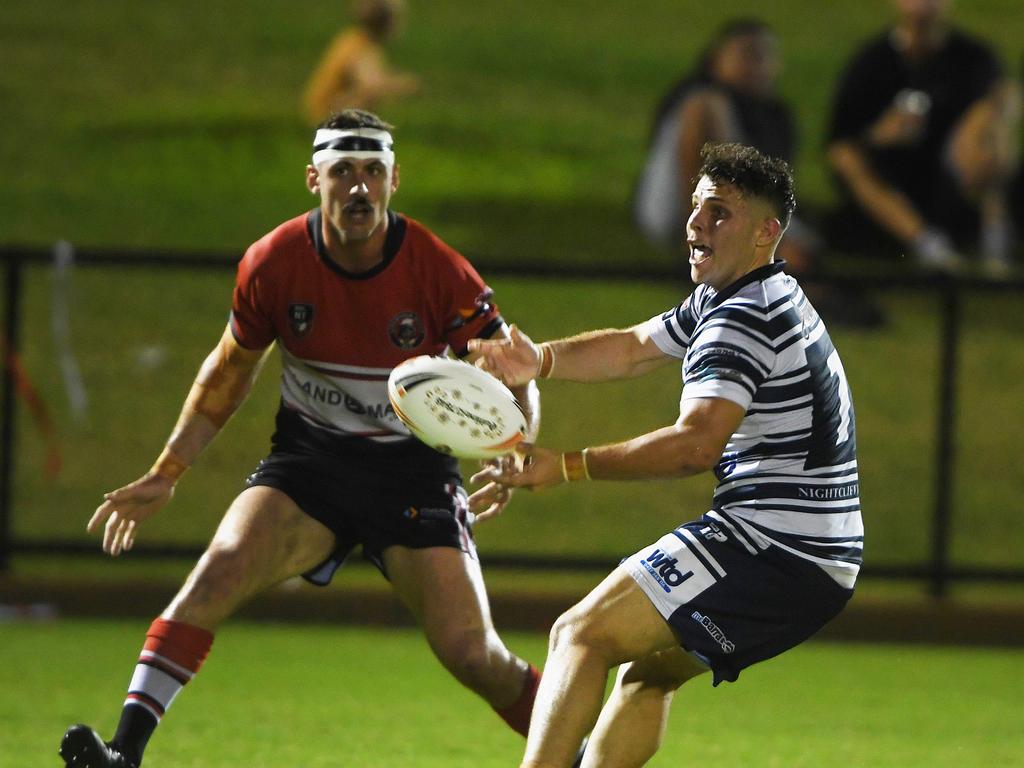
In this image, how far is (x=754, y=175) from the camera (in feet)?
15.9

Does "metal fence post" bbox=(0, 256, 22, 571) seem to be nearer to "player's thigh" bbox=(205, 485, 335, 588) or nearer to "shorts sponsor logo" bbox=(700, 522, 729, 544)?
"player's thigh" bbox=(205, 485, 335, 588)

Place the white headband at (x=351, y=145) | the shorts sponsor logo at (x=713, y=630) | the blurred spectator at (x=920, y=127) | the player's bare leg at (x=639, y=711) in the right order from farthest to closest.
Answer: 1. the blurred spectator at (x=920, y=127)
2. the white headband at (x=351, y=145)
3. the player's bare leg at (x=639, y=711)
4. the shorts sponsor logo at (x=713, y=630)

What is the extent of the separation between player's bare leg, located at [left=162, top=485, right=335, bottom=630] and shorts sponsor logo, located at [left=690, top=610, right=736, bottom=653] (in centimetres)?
153

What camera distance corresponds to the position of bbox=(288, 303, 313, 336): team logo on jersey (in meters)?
5.79

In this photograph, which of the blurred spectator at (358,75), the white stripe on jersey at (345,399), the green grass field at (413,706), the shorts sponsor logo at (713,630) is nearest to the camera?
the shorts sponsor logo at (713,630)

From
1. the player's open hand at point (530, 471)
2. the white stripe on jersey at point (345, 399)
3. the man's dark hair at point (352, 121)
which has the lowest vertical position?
the white stripe on jersey at point (345, 399)

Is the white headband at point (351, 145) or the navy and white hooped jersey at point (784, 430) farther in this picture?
the white headband at point (351, 145)

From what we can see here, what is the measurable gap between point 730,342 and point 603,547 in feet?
18.7

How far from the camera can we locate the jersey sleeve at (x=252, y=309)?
5777mm

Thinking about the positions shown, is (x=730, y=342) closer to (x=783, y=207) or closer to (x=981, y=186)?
(x=783, y=207)

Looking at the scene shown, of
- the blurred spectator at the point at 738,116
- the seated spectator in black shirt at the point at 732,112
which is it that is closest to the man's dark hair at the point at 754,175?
the blurred spectator at the point at 738,116

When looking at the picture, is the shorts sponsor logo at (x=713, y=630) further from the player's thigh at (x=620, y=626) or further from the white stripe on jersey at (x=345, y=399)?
the white stripe on jersey at (x=345, y=399)

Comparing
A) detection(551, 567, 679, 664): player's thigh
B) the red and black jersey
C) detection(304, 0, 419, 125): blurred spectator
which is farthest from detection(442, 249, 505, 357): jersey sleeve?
detection(304, 0, 419, 125): blurred spectator

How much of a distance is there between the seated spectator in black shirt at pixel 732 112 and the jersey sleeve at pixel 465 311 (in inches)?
223
